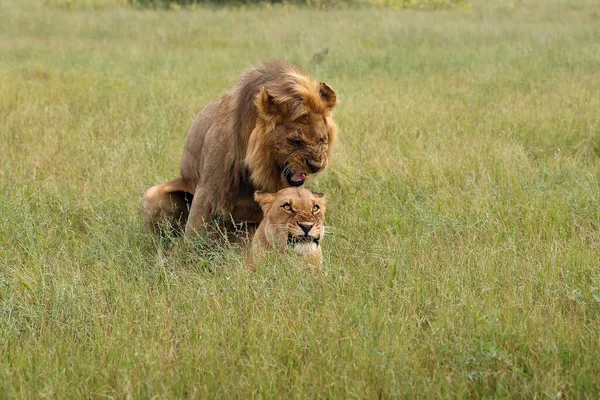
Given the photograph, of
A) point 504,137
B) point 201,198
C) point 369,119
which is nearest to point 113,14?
point 369,119

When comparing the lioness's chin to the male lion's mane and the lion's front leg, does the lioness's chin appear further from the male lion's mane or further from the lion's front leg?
the lion's front leg

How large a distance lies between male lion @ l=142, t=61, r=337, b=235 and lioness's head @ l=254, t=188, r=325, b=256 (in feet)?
1.24

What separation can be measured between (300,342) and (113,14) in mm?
17584

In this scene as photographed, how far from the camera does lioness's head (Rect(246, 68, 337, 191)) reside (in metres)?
4.60

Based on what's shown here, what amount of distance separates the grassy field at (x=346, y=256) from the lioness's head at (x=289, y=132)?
58cm

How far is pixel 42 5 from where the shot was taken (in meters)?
22.7

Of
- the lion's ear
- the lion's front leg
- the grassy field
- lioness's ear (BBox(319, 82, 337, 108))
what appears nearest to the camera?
the grassy field

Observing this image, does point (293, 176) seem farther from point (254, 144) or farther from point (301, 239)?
point (301, 239)

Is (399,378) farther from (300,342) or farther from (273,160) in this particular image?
(273,160)

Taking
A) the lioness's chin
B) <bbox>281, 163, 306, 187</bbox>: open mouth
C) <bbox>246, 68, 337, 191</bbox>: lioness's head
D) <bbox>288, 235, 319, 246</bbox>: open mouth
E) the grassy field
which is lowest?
the grassy field

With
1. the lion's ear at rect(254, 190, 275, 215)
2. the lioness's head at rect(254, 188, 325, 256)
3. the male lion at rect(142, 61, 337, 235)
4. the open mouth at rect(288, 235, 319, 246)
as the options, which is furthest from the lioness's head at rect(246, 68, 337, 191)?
the open mouth at rect(288, 235, 319, 246)

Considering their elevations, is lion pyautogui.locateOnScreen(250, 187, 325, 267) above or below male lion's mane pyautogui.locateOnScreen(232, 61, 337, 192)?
below

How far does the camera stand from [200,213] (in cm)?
505

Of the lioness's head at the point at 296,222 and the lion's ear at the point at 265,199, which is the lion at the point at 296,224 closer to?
the lioness's head at the point at 296,222
